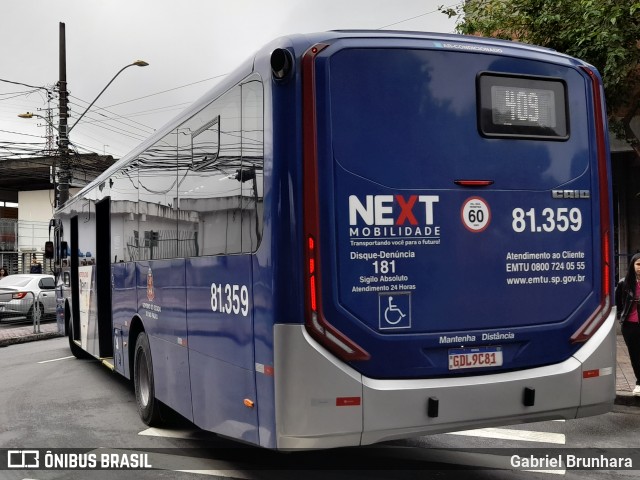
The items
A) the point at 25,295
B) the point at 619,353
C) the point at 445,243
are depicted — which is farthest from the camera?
the point at 25,295

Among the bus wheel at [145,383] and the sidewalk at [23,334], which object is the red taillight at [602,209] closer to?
the bus wheel at [145,383]

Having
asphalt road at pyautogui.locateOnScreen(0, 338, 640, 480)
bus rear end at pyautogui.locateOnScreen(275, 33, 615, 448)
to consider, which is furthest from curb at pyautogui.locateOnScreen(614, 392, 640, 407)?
bus rear end at pyautogui.locateOnScreen(275, 33, 615, 448)

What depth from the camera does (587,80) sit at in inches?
226

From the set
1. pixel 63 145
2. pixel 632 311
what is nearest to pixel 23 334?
pixel 63 145

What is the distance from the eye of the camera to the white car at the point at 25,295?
74.5ft

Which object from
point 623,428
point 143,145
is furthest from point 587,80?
point 143,145

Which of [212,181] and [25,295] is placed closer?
[212,181]

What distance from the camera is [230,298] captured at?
17.9 feet

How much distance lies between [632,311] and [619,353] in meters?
4.54

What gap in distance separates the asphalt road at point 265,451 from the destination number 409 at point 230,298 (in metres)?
1.46

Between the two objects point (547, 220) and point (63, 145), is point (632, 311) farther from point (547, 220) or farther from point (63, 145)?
point (63, 145)

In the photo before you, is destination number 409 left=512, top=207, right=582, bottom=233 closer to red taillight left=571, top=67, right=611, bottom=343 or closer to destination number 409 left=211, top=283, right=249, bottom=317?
red taillight left=571, top=67, right=611, bottom=343

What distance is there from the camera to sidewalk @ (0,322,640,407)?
893 centimetres

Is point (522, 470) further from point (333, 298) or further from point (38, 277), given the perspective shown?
point (38, 277)
